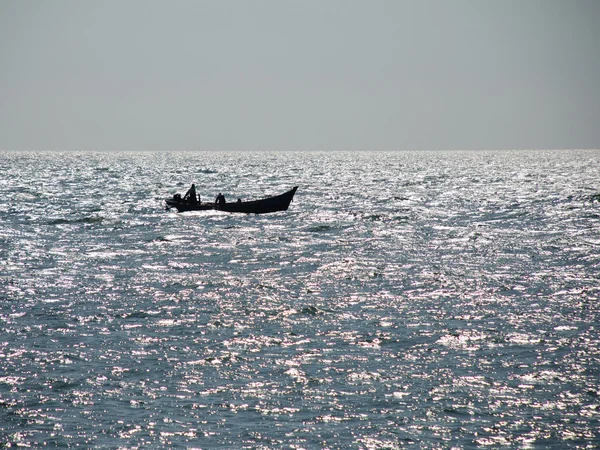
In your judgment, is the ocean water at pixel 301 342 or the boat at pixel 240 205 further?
the boat at pixel 240 205

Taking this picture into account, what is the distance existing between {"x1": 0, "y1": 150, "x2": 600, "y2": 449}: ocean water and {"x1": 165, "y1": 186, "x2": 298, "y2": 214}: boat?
47.9ft

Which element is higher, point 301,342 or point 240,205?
point 240,205

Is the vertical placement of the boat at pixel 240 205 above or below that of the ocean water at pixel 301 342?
above

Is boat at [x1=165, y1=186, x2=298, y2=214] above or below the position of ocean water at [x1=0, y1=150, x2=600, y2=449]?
above

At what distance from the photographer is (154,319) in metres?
23.1

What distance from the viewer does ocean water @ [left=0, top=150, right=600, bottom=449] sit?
560 inches

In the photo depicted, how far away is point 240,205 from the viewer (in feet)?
196

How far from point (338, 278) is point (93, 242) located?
1836cm

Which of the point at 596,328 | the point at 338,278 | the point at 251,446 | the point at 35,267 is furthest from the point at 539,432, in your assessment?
the point at 35,267

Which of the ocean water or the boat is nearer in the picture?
the ocean water

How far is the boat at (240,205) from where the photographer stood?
192ft

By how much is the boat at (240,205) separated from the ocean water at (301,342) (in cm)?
1459

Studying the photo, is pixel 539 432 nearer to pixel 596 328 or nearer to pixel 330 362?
pixel 330 362

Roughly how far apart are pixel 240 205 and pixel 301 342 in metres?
40.0
